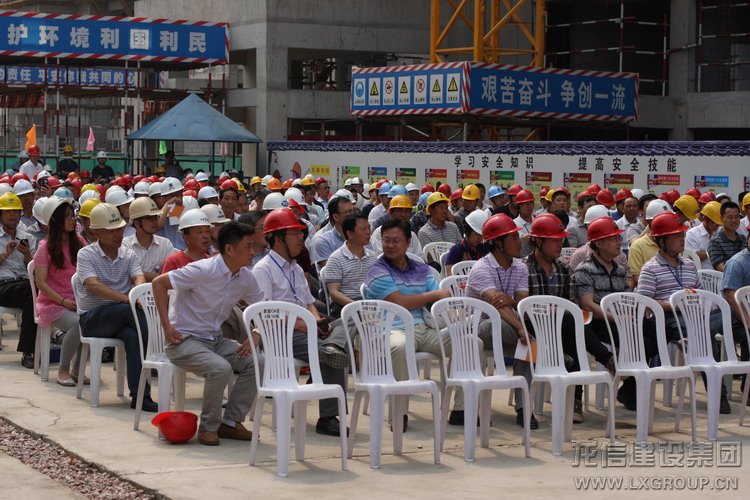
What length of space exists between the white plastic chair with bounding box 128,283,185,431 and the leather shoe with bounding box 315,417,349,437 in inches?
37.9

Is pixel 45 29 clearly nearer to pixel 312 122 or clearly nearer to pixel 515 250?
pixel 312 122

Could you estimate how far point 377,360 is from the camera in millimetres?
8586

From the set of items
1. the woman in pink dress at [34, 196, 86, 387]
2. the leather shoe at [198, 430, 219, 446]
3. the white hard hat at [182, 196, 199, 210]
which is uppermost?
the white hard hat at [182, 196, 199, 210]

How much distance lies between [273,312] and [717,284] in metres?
5.07

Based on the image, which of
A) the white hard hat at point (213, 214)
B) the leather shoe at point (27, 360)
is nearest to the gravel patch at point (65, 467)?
the leather shoe at point (27, 360)

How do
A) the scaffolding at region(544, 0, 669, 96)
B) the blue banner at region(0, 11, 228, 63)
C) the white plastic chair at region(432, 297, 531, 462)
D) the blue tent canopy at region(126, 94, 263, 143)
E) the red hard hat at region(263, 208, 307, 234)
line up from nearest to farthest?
the white plastic chair at region(432, 297, 531, 462) → the red hard hat at region(263, 208, 307, 234) → the blue tent canopy at region(126, 94, 263, 143) → the blue banner at region(0, 11, 228, 63) → the scaffolding at region(544, 0, 669, 96)

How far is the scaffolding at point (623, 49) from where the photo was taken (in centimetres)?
3650

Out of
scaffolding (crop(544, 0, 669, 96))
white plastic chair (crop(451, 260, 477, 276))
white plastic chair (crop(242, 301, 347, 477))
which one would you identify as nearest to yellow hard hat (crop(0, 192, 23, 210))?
white plastic chair (crop(451, 260, 477, 276))

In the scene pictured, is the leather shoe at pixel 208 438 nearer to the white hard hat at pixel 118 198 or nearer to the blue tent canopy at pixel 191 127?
the white hard hat at pixel 118 198

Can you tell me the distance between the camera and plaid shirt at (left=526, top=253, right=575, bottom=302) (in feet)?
32.0

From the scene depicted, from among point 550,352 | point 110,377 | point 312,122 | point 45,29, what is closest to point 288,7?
point 312,122

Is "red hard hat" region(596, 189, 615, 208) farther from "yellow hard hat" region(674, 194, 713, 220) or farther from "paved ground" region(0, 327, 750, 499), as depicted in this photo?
"paved ground" region(0, 327, 750, 499)

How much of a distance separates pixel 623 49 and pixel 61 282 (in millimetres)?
27288

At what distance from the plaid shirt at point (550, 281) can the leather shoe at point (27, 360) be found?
194 inches
